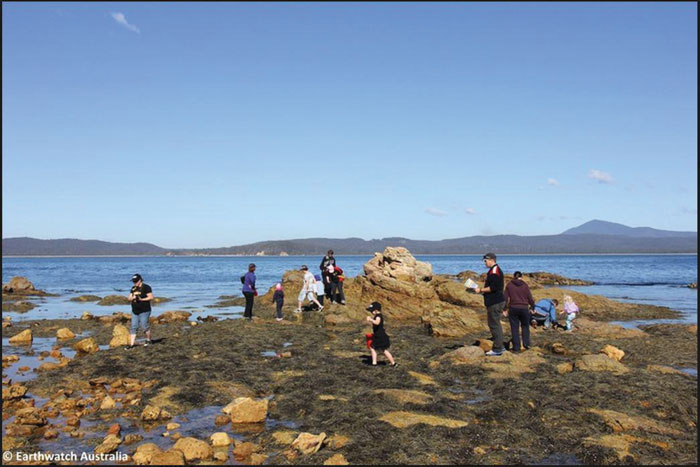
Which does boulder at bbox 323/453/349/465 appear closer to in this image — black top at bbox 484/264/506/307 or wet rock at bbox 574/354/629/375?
black top at bbox 484/264/506/307

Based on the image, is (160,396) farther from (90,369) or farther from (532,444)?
(532,444)

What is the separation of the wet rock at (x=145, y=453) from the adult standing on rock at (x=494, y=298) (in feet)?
31.7

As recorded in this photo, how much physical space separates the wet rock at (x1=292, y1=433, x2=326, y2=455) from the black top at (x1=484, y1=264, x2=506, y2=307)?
7810mm

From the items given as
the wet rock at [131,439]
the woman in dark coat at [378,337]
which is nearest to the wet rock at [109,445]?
the wet rock at [131,439]

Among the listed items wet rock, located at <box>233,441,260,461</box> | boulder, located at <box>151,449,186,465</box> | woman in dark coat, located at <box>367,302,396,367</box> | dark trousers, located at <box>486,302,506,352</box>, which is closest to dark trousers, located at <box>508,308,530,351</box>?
dark trousers, located at <box>486,302,506,352</box>

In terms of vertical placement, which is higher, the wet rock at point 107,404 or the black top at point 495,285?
the black top at point 495,285

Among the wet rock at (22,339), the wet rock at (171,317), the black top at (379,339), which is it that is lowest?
the wet rock at (171,317)

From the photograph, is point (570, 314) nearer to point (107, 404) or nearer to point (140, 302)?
point (140, 302)

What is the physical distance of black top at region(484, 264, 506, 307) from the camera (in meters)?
14.0

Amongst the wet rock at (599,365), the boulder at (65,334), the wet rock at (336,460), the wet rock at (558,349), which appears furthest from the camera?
the boulder at (65,334)

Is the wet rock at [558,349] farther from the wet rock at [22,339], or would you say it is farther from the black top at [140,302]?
the wet rock at [22,339]

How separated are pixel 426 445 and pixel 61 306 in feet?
118

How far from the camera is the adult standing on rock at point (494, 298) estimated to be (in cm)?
1406

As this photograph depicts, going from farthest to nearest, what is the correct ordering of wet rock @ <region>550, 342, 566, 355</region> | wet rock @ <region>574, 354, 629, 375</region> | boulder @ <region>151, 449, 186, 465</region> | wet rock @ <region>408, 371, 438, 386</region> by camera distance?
wet rock @ <region>550, 342, 566, 355</region>
wet rock @ <region>574, 354, 629, 375</region>
wet rock @ <region>408, 371, 438, 386</region>
boulder @ <region>151, 449, 186, 465</region>
